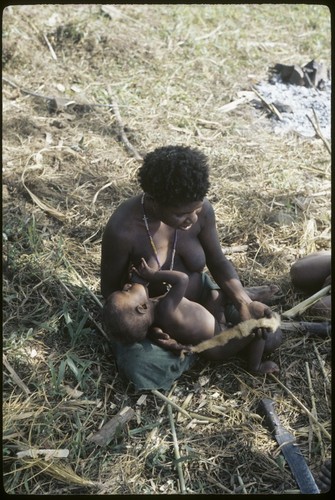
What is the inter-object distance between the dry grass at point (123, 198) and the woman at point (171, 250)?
0.14 meters

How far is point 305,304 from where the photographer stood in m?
3.27

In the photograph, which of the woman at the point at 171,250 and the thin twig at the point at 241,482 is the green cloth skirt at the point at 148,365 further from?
the thin twig at the point at 241,482

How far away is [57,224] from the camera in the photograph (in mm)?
3750

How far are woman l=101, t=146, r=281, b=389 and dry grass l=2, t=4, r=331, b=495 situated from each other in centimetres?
14

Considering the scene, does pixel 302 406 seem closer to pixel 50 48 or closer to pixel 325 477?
pixel 325 477

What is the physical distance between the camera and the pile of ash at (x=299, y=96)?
482cm

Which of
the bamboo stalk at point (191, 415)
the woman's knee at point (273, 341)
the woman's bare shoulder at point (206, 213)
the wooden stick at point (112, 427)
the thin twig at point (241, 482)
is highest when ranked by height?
the woman's bare shoulder at point (206, 213)

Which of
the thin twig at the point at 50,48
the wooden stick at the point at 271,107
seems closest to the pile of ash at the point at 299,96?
the wooden stick at the point at 271,107

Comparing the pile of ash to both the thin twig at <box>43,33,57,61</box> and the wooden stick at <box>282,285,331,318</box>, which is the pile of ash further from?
the wooden stick at <box>282,285,331,318</box>

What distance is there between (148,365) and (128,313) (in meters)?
0.32

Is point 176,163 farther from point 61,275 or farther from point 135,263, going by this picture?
point 61,275

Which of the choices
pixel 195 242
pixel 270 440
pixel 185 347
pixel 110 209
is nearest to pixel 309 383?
pixel 270 440

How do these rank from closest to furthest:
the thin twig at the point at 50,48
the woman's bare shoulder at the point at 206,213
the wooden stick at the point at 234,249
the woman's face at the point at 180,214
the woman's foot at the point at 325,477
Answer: the woman's foot at the point at 325,477
the woman's face at the point at 180,214
the woman's bare shoulder at the point at 206,213
the wooden stick at the point at 234,249
the thin twig at the point at 50,48

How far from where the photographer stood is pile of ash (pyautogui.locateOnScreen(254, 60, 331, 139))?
482cm
